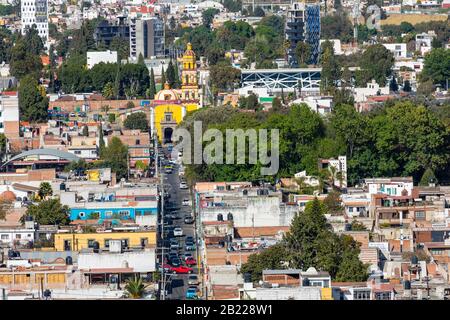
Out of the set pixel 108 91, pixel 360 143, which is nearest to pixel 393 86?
pixel 108 91

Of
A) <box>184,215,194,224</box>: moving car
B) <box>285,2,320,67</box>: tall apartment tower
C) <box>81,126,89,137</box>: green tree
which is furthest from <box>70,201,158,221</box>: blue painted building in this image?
<box>285,2,320,67</box>: tall apartment tower

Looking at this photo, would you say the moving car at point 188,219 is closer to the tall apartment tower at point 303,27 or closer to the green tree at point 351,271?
the green tree at point 351,271

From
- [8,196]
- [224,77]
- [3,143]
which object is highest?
[224,77]

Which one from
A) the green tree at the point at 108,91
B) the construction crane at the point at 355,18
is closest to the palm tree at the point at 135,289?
the green tree at the point at 108,91

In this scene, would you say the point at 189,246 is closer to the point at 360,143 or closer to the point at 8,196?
the point at 8,196

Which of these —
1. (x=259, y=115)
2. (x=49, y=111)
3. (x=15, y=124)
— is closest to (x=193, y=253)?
(x=259, y=115)

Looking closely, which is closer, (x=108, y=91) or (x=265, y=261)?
(x=265, y=261)
